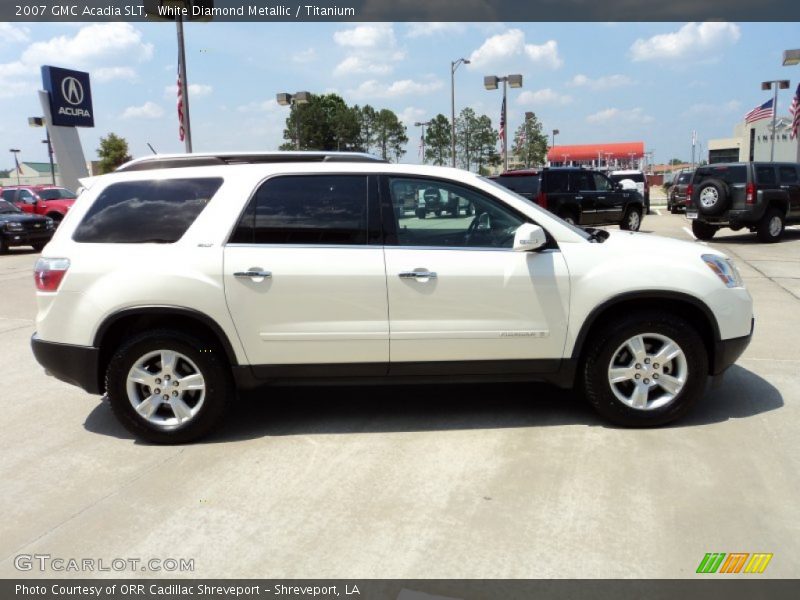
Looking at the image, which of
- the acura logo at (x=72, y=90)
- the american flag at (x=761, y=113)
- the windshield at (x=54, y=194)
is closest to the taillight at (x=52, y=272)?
the windshield at (x=54, y=194)

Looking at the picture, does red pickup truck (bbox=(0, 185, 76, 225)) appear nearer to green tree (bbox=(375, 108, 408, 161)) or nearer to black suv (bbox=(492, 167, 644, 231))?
black suv (bbox=(492, 167, 644, 231))

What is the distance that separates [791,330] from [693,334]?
3.57 metres

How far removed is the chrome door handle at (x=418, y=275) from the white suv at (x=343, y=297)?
0.05 ft

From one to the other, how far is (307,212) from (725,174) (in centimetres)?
1439

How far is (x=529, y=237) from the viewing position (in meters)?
4.08

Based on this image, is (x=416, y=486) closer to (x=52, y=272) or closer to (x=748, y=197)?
(x=52, y=272)

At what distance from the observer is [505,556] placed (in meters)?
2.96

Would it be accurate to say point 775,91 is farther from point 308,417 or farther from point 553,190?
point 308,417

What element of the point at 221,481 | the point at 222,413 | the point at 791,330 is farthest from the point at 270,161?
the point at 791,330

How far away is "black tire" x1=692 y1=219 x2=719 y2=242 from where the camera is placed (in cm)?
1619

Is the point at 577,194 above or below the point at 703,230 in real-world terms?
above

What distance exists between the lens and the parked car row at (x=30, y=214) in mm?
18438

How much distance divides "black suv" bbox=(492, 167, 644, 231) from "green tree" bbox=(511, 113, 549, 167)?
4515cm

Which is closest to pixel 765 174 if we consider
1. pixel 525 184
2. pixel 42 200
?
pixel 525 184
